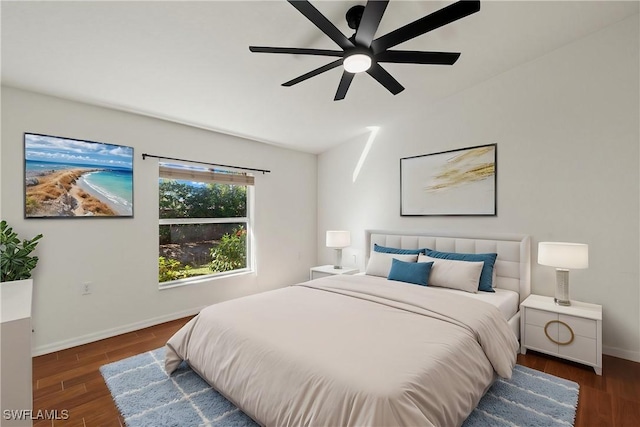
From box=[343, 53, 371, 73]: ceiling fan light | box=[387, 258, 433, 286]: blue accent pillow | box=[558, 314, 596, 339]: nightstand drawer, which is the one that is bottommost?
box=[558, 314, 596, 339]: nightstand drawer

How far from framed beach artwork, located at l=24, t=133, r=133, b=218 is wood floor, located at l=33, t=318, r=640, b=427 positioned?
1.31m

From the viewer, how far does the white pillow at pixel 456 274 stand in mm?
2932

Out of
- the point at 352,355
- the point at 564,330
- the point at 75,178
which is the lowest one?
the point at 564,330

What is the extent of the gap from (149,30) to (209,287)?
116 inches

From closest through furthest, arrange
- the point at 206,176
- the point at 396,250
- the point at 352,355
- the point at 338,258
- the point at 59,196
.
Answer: the point at 352,355 < the point at 59,196 < the point at 396,250 < the point at 206,176 < the point at 338,258

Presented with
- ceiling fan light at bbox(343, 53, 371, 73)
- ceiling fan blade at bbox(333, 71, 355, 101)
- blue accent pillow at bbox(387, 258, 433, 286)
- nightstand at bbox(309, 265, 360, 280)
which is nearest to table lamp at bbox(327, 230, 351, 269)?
nightstand at bbox(309, 265, 360, 280)

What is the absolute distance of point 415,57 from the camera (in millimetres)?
2012

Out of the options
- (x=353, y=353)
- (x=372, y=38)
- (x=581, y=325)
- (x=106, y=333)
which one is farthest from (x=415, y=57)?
(x=106, y=333)

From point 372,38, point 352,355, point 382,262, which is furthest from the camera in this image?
point 382,262

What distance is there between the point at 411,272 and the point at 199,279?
106 inches

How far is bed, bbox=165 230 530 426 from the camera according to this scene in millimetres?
1362

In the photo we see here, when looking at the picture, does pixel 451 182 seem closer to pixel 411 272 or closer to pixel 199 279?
pixel 411 272

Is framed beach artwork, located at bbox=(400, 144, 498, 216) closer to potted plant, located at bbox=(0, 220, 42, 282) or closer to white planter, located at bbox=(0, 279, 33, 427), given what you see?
white planter, located at bbox=(0, 279, 33, 427)

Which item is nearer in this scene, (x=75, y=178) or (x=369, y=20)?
(x=369, y=20)
